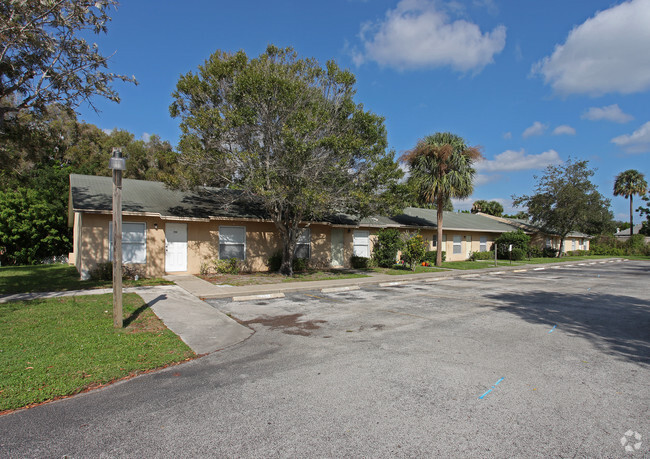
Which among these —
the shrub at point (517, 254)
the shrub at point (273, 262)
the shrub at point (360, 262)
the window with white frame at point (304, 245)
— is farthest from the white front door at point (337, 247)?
the shrub at point (517, 254)

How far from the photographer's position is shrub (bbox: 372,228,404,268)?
70.8ft

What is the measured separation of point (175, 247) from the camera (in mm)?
16016

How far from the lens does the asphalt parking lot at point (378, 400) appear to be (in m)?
3.38

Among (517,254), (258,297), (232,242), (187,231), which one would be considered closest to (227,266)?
(232,242)

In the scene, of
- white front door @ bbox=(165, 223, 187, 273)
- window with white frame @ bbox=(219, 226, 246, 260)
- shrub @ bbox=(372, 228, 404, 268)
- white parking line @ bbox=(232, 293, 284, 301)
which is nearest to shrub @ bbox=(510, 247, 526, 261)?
shrub @ bbox=(372, 228, 404, 268)

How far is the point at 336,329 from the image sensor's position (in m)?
7.73

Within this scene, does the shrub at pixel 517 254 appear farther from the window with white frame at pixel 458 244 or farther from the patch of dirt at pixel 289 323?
the patch of dirt at pixel 289 323

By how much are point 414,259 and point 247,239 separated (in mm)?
8954

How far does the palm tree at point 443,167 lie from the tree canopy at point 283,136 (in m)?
7.64

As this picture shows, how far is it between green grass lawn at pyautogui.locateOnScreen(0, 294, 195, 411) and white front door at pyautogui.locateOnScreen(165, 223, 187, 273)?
6756 millimetres

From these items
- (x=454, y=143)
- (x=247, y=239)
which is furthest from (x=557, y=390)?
(x=454, y=143)

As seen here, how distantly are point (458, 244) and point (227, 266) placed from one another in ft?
64.3

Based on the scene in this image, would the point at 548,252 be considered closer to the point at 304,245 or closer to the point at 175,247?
the point at 304,245

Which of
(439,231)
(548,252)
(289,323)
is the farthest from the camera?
(548,252)
